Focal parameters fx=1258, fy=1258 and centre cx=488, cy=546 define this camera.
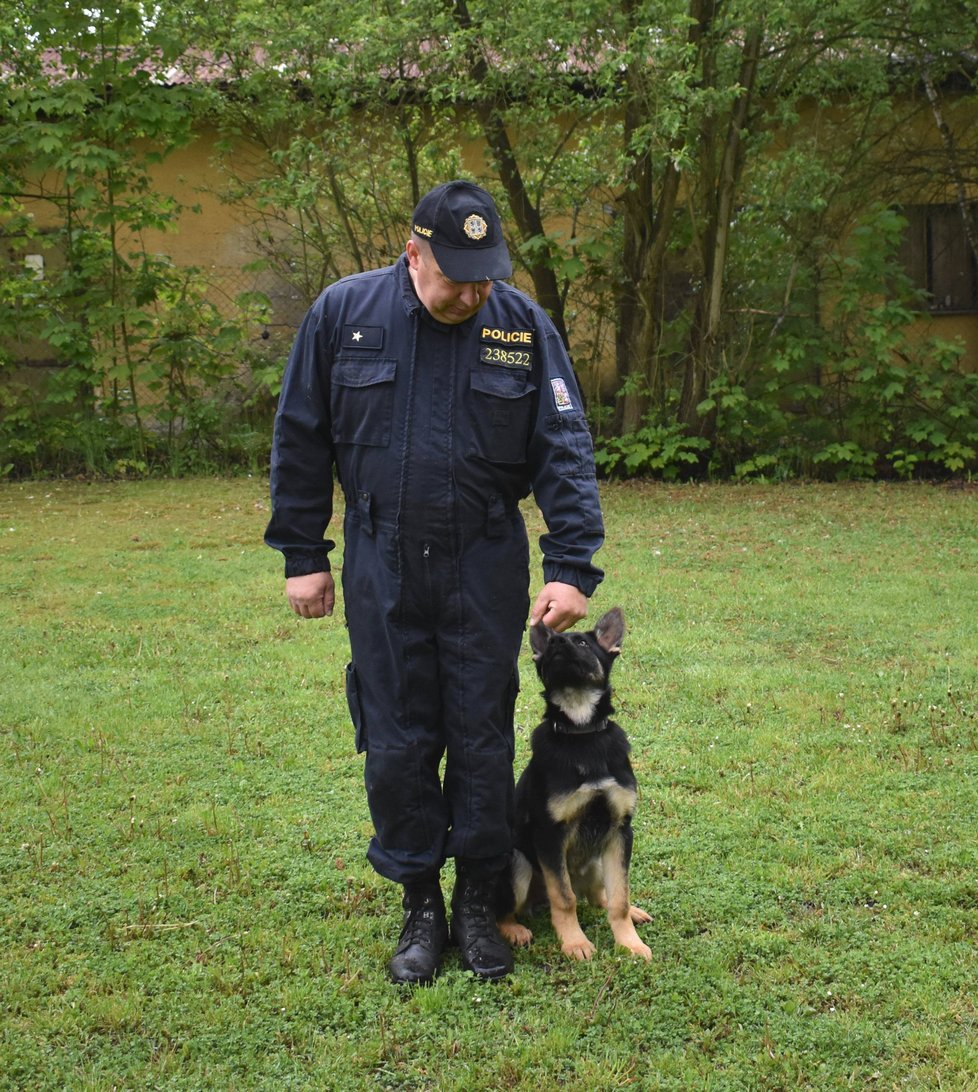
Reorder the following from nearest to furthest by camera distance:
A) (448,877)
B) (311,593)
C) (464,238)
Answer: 1. (464,238)
2. (311,593)
3. (448,877)

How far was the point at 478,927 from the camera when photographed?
378cm

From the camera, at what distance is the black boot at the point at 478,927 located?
3699mm

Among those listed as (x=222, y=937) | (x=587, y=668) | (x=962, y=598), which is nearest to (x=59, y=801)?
(x=222, y=937)

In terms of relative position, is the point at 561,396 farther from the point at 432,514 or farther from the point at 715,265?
the point at 715,265

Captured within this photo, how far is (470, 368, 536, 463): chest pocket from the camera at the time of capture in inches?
140

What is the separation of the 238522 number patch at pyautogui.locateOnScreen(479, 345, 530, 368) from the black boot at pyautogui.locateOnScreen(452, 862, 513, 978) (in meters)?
1.51

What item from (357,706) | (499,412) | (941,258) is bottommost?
(357,706)

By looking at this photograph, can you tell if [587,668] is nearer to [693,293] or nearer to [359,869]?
[359,869]

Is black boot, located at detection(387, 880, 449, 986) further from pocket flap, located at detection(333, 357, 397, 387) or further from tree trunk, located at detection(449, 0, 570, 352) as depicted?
tree trunk, located at detection(449, 0, 570, 352)

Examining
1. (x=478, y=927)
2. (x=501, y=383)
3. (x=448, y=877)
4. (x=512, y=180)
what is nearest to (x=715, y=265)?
(x=512, y=180)

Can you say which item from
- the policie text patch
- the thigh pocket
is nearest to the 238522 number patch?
the policie text patch

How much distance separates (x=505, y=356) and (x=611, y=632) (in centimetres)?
90

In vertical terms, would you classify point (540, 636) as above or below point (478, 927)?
above

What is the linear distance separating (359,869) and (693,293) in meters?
10.5
